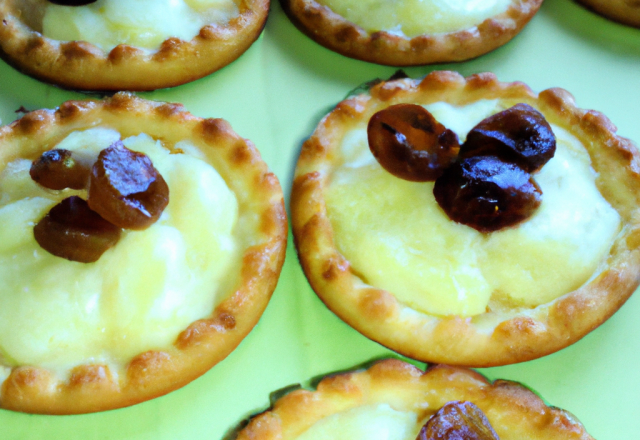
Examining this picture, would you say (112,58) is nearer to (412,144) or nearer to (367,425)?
(412,144)

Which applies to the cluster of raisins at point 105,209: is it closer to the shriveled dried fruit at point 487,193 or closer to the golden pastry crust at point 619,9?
the shriveled dried fruit at point 487,193

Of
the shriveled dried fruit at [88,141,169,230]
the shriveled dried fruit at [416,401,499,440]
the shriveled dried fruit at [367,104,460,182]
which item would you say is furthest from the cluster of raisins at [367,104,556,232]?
the shriveled dried fruit at [88,141,169,230]

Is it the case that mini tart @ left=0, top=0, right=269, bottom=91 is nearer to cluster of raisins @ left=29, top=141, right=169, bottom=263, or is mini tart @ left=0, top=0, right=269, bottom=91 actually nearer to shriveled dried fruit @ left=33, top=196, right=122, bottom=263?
cluster of raisins @ left=29, top=141, right=169, bottom=263

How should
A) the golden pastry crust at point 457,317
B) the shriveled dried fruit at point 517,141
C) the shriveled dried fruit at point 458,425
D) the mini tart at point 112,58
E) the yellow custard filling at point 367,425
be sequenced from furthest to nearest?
the mini tart at point 112,58
the shriveled dried fruit at point 517,141
the golden pastry crust at point 457,317
the yellow custard filling at point 367,425
the shriveled dried fruit at point 458,425

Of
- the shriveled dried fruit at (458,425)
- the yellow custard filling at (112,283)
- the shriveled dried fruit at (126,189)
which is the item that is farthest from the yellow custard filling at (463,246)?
the shriveled dried fruit at (126,189)

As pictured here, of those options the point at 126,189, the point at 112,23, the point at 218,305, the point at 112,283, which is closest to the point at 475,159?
the point at 218,305

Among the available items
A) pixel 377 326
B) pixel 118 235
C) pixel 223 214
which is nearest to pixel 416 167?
pixel 377 326
